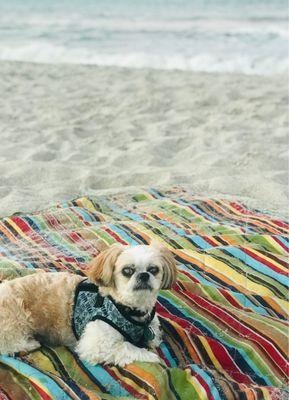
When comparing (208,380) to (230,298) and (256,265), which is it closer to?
(230,298)

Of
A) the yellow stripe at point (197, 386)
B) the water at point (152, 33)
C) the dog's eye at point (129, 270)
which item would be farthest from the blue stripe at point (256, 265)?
the water at point (152, 33)

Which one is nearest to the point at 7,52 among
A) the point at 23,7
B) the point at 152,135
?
the point at 152,135

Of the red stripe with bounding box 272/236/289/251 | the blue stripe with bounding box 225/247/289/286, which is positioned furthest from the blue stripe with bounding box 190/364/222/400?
the red stripe with bounding box 272/236/289/251

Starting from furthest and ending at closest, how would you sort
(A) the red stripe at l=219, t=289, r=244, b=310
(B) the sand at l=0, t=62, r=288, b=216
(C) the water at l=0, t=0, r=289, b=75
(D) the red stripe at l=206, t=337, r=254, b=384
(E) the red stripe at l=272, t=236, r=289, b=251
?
(C) the water at l=0, t=0, r=289, b=75
(B) the sand at l=0, t=62, r=288, b=216
(E) the red stripe at l=272, t=236, r=289, b=251
(A) the red stripe at l=219, t=289, r=244, b=310
(D) the red stripe at l=206, t=337, r=254, b=384

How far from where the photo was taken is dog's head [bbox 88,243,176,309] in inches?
93.2

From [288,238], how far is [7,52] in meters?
10.4

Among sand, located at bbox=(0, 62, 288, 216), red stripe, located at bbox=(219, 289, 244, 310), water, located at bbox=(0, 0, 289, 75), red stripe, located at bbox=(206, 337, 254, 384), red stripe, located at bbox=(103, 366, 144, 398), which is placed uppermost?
water, located at bbox=(0, 0, 289, 75)

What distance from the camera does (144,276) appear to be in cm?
236

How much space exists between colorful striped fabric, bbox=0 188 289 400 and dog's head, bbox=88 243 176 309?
0.31 meters

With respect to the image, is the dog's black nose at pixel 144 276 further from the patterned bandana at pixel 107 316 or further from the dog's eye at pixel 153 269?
the patterned bandana at pixel 107 316

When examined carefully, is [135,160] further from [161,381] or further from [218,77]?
[218,77]

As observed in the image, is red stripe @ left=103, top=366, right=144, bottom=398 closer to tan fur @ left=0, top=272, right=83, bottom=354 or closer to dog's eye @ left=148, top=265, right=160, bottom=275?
tan fur @ left=0, top=272, right=83, bottom=354

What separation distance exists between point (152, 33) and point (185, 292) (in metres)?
14.5

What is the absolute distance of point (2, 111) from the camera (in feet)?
23.1
